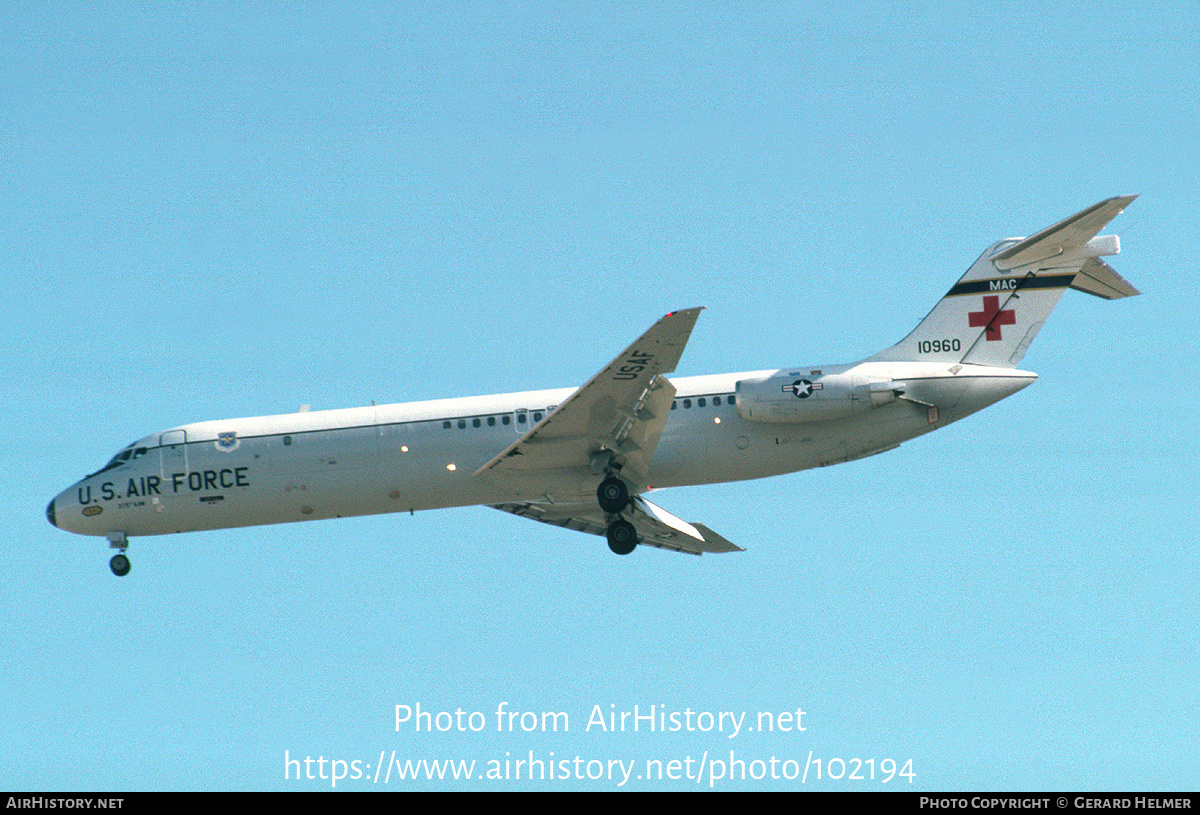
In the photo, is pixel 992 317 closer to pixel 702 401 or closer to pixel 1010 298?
pixel 1010 298

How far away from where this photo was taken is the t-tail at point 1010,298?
27.8 m

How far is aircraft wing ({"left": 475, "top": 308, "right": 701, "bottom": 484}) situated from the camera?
24.8 m

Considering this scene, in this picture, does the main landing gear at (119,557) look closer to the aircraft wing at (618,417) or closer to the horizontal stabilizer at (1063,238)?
the aircraft wing at (618,417)

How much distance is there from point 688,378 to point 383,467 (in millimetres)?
6618

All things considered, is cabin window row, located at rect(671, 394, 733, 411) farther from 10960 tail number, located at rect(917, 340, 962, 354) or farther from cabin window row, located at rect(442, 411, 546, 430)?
10960 tail number, located at rect(917, 340, 962, 354)

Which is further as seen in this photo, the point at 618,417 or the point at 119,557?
the point at 119,557

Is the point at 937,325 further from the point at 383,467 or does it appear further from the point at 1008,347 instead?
the point at 383,467

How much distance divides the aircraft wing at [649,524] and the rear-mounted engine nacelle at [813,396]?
15.0ft

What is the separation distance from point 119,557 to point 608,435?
447 inches

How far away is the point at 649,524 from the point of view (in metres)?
31.2

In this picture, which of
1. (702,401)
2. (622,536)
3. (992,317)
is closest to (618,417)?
(702,401)

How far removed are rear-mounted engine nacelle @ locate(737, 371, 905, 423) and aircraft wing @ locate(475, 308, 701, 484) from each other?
6.38 feet

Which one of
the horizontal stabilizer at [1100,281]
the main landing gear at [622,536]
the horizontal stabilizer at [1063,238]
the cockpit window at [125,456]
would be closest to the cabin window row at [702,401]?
the main landing gear at [622,536]
